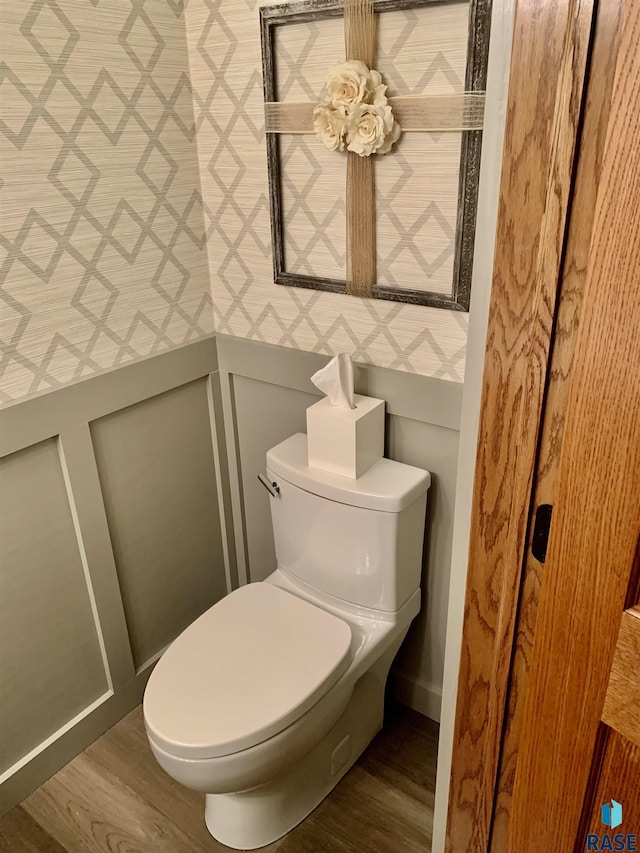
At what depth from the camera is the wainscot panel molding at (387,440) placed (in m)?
1.50

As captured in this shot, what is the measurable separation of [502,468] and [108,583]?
1178 millimetres

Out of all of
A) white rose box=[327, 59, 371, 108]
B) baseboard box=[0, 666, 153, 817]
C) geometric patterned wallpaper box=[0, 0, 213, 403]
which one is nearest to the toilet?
baseboard box=[0, 666, 153, 817]

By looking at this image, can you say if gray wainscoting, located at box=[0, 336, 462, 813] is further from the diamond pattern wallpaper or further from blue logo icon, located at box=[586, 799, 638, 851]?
blue logo icon, located at box=[586, 799, 638, 851]

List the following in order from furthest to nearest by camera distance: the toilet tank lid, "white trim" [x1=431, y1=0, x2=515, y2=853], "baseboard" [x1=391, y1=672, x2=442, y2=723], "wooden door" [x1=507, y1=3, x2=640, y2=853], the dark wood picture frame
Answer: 1. "baseboard" [x1=391, y1=672, x2=442, y2=723]
2. the toilet tank lid
3. the dark wood picture frame
4. "white trim" [x1=431, y1=0, x2=515, y2=853]
5. "wooden door" [x1=507, y1=3, x2=640, y2=853]

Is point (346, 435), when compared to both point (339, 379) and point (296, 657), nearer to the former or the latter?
point (339, 379)

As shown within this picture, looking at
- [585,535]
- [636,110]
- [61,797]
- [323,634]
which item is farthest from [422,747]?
[636,110]

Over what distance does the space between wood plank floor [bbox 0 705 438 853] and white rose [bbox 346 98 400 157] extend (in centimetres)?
150

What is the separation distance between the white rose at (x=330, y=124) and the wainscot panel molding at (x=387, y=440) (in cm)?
50

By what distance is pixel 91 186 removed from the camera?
140 cm

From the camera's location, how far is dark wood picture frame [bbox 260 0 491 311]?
1.17 meters

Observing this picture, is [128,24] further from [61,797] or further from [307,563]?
[61,797]

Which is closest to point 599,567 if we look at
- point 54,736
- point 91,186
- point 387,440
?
point 387,440

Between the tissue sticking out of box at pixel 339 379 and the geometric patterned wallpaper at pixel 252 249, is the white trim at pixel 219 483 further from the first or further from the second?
the tissue sticking out of box at pixel 339 379

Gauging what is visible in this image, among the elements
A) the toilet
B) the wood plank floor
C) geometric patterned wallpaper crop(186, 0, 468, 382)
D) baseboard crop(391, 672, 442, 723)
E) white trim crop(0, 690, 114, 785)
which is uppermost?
geometric patterned wallpaper crop(186, 0, 468, 382)
